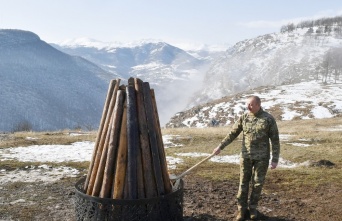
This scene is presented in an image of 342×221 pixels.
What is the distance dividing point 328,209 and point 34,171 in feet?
32.2

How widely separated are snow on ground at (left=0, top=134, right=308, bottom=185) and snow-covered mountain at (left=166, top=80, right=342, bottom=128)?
5263cm

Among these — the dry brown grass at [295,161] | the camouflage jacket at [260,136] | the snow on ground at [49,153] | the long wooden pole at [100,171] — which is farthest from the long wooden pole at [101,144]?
the snow on ground at [49,153]

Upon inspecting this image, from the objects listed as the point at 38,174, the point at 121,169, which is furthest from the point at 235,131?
the point at 38,174

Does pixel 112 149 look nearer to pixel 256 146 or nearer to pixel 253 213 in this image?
pixel 256 146

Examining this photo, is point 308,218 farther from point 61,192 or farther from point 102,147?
point 61,192

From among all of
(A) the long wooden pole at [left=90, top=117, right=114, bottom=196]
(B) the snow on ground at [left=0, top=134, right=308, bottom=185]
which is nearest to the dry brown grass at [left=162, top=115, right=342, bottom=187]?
(B) the snow on ground at [left=0, top=134, right=308, bottom=185]

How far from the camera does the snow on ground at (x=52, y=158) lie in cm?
1188

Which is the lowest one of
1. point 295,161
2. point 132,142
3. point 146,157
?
point 295,161

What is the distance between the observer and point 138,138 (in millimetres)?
5863

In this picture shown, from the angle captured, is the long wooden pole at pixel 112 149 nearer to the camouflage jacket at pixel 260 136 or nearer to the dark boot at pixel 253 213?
the camouflage jacket at pixel 260 136

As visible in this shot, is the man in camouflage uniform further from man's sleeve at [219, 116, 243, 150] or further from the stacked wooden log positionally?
the stacked wooden log

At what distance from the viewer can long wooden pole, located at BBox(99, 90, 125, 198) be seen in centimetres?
578

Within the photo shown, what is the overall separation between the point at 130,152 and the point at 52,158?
35.9 feet

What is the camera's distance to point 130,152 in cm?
572
